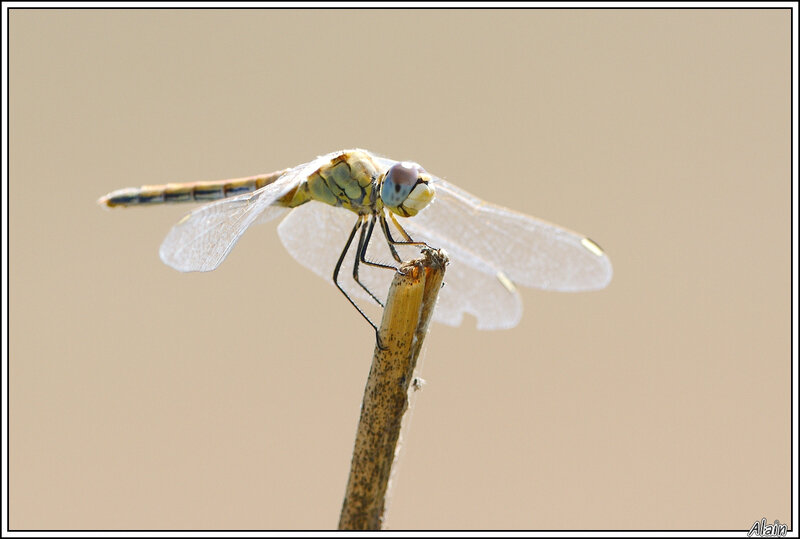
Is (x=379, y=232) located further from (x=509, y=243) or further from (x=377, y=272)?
(x=509, y=243)

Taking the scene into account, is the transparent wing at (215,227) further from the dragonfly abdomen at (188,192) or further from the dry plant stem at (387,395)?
the dry plant stem at (387,395)

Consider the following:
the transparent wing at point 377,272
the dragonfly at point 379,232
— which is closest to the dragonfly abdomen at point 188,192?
the dragonfly at point 379,232

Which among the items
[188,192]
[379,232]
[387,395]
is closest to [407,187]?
[379,232]

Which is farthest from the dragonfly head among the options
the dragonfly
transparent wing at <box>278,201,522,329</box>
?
transparent wing at <box>278,201,522,329</box>

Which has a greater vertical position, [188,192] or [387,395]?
[188,192]

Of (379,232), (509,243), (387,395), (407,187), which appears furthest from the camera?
(379,232)

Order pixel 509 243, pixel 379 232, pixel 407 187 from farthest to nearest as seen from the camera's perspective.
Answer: pixel 379 232 → pixel 509 243 → pixel 407 187

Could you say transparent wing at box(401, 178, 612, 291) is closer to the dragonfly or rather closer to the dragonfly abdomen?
the dragonfly
